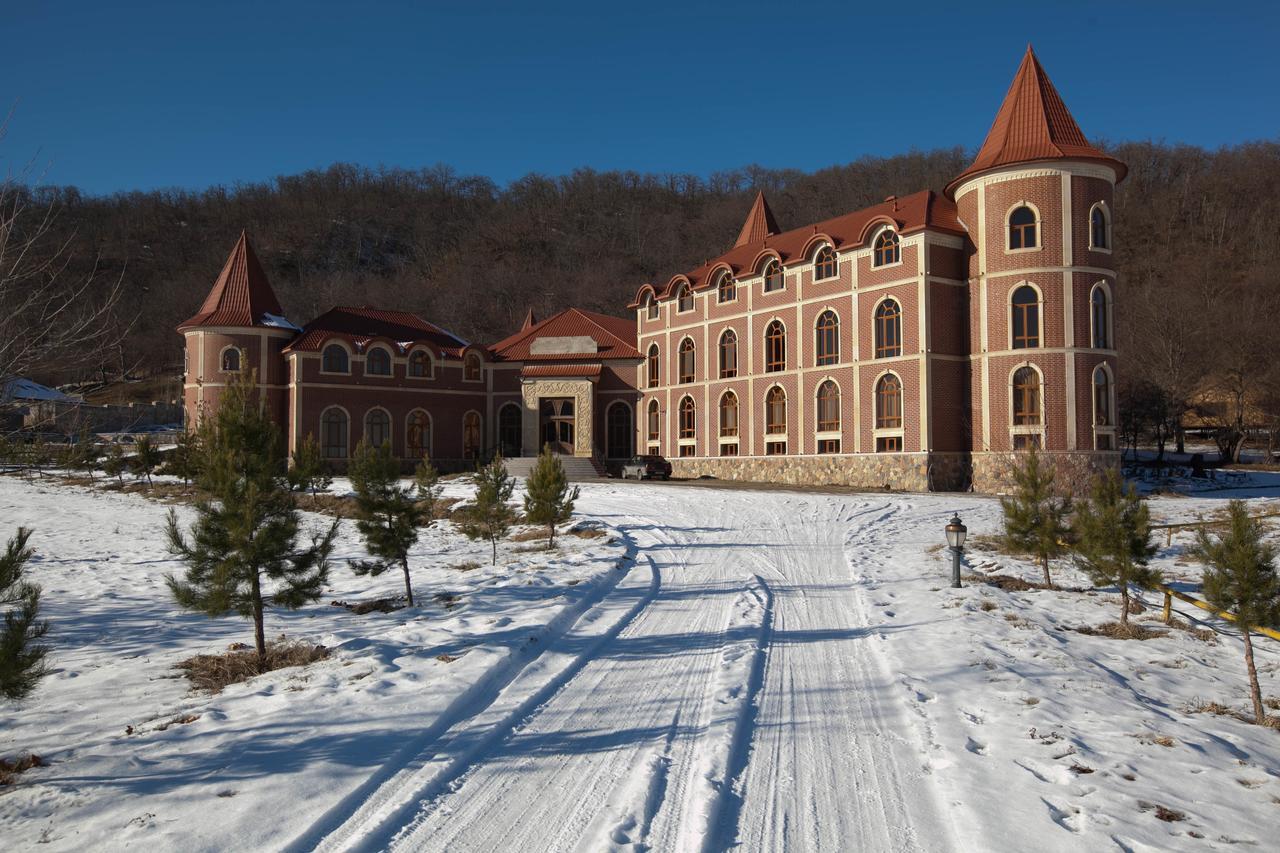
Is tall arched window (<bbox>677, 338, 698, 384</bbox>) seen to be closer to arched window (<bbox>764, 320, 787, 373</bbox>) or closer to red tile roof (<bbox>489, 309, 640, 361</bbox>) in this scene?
red tile roof (<bbox>489, 309, 640, 361</bbox>)

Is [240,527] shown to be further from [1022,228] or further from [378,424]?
[378,424]

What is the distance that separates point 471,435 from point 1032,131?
A: 2690 cm

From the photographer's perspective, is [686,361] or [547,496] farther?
[686,361]

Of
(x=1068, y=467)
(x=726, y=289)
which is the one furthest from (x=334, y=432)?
(x=1068, y=467)

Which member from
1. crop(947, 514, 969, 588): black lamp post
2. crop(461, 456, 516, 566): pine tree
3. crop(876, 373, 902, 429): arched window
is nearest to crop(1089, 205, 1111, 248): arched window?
crop(876, 373, 902, 429): arched window

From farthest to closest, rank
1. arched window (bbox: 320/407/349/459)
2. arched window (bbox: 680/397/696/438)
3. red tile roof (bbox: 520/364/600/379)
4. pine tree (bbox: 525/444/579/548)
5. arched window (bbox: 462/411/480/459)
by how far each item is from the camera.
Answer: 1. arched window (bbox: 462/411/480/459)
2. red tile roof (bbox: 520/364/600/379)
3. arched window (bbox: 680/397/696/438)
4. arched window (bbox: 320/407/349/459)
5. pine tree (bbox: 525/444/579/548)

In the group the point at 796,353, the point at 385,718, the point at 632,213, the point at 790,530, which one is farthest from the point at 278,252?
the point at 385,718

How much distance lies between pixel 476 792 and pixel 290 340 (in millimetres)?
35618

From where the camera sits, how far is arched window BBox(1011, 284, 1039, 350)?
25.0 metres

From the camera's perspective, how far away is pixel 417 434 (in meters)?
36.6

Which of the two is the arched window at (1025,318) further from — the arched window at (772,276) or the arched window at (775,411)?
the arched window at (772,276)

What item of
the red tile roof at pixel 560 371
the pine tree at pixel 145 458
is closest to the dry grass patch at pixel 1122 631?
the red tile roof at pixel 560 371

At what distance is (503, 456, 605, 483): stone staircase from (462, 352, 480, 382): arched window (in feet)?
19.3

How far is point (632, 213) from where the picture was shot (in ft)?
306
